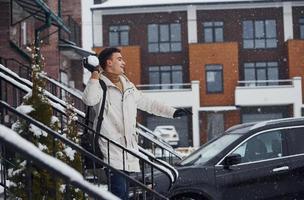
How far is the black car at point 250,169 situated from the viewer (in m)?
7.48

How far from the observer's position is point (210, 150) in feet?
27.2

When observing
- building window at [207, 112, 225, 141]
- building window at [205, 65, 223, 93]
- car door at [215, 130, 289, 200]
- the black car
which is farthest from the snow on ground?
building window at [205, 65, 223, 93]

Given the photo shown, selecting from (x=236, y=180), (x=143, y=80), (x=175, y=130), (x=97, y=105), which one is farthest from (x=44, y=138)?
(x=143, y=80)

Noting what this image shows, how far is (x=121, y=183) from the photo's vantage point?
208 inches

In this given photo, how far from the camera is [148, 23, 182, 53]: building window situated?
36.2m

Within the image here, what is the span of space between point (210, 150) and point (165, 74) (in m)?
27.8

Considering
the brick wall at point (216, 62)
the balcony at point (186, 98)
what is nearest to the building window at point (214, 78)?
the brick wall at point (216, 62)

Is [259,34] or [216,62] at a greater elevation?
[259,34]

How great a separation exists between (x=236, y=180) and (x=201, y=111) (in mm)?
26473

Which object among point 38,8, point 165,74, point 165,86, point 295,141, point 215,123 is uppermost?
point 38,8

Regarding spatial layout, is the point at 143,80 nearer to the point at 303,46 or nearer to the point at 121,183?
the point at 303,46

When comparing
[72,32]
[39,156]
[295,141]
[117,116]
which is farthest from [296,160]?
[72,32]

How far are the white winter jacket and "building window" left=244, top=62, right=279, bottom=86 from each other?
30414 mm

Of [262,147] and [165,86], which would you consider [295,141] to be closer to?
[262,147]
